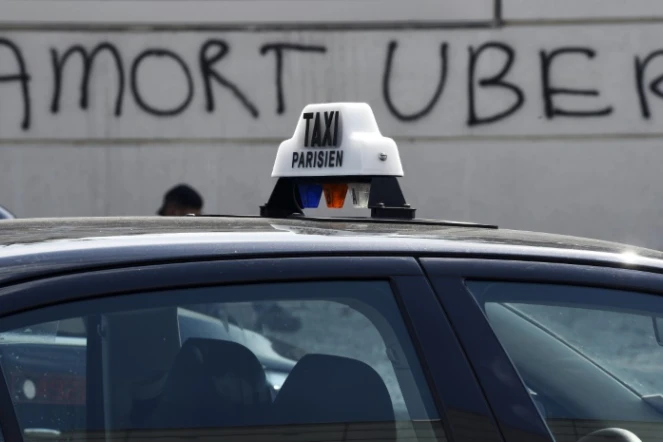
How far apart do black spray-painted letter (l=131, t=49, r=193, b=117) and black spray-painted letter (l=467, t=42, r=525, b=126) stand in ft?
5.80

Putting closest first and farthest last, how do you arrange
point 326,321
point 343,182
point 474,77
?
1. point 326,321
2. point 343,182
3. point 474,77

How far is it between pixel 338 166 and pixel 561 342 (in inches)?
23.9

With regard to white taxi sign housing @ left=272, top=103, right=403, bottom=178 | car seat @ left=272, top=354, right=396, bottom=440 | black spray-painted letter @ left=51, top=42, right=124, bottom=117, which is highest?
black spray-painted letter @ left=51, top=42, right=124, bottom=117

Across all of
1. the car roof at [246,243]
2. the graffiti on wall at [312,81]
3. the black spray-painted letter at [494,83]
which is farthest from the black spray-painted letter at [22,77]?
the car roof at [246,243]

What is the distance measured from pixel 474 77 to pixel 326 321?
17.7 ft

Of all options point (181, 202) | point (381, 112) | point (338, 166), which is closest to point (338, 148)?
point (338, 166)

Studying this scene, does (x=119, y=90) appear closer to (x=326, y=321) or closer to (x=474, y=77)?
(x=474, y=77)

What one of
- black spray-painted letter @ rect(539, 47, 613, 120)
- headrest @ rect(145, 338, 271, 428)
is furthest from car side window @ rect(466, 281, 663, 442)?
black spray-painted letter @ rect(539, 47, 613, 120)

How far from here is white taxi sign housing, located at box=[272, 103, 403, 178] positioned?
2.05 meters

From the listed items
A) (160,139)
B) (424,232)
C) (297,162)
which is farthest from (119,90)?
(424,232)

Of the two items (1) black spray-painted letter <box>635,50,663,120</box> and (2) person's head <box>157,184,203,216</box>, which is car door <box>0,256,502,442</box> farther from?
(1) black spray-painted letter <box>635,50,663,120</box>

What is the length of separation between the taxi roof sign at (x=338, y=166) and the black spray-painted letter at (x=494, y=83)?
4676mm

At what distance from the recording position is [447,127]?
6.78 meters

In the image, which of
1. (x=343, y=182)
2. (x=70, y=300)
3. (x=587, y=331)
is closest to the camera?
(x=70, y=300)
